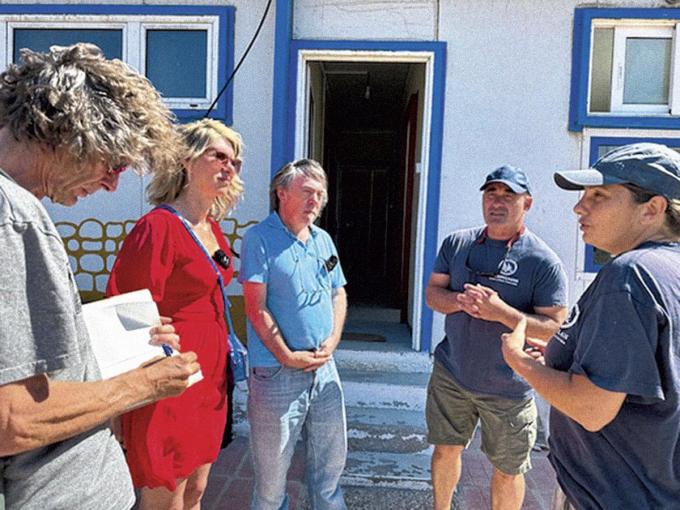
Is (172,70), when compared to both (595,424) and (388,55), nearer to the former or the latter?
(388,55)

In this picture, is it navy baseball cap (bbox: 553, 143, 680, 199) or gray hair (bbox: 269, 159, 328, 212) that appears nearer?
navy baseball cap (bbox: 553, 143, 680, 199)

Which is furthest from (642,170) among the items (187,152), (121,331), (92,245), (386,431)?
(92,245)

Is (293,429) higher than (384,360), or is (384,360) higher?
(293,429)

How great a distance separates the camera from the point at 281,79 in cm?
414

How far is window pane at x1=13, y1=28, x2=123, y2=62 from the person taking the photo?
442cm

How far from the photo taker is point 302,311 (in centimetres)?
243

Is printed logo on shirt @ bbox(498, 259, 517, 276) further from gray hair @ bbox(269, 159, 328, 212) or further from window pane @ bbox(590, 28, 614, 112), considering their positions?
window pane @ bbox(590, 28, 614, 112)

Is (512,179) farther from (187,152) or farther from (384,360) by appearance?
(384,360)

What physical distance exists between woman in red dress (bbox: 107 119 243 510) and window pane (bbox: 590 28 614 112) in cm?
321

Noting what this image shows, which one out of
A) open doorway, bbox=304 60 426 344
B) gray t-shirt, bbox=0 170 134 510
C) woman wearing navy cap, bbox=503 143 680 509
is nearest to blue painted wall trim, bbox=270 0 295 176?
open doorway, bbox=304 60 426 344

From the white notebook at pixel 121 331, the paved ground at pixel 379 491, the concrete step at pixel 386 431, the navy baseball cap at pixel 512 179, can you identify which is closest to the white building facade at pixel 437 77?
the concrete step at pixel 386 431

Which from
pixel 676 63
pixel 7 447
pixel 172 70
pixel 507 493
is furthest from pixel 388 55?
pixel 7 447

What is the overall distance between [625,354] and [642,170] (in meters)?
0.52

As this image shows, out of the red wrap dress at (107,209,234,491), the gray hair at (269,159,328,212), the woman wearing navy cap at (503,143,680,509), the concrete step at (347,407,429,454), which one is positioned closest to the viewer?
the woman wearing navy cap at (503,143,680,509)
